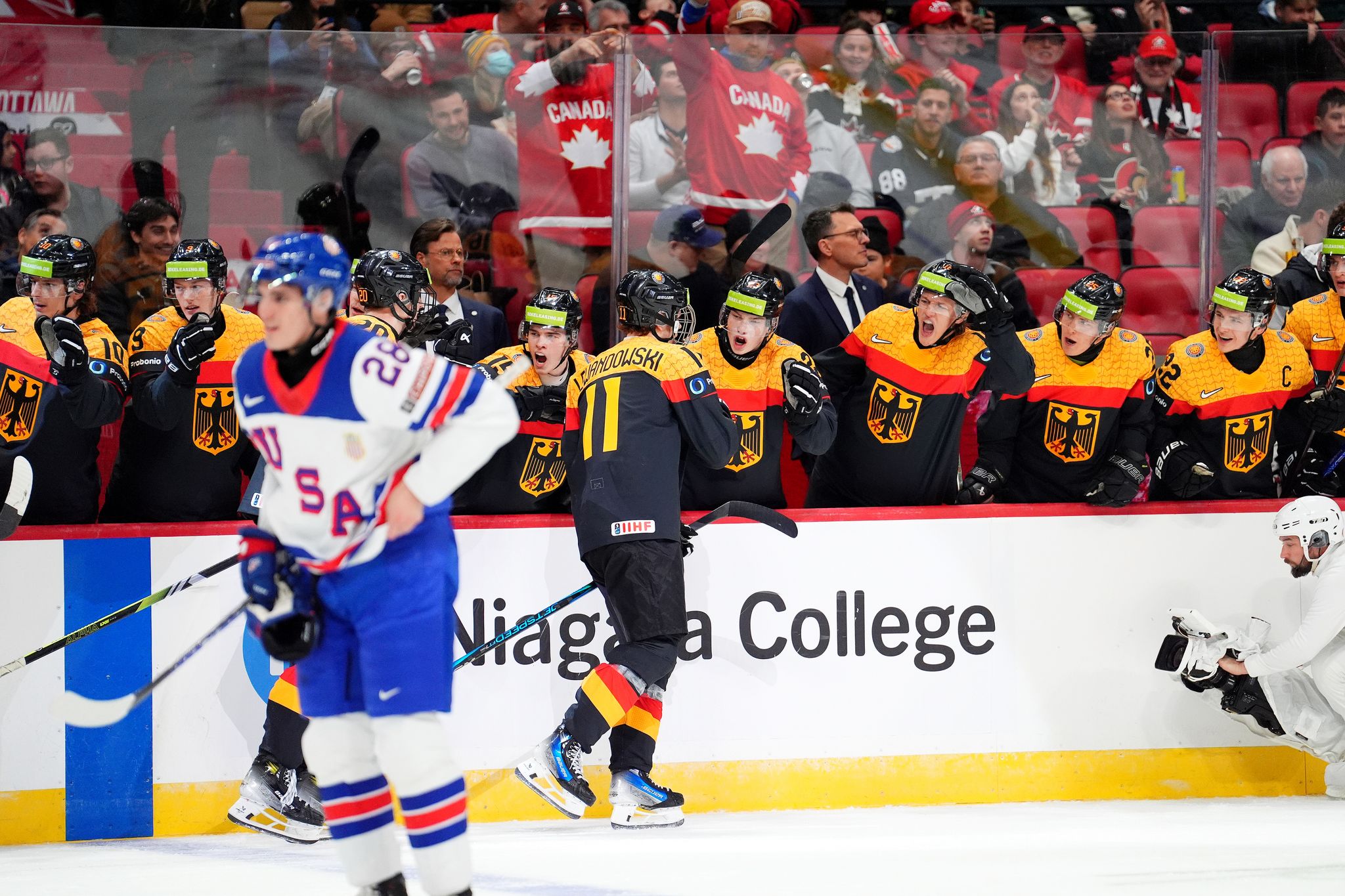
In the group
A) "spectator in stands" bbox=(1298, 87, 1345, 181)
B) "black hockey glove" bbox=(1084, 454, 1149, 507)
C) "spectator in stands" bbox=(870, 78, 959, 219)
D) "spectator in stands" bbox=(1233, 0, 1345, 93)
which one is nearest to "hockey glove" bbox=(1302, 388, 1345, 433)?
"black hockey glove" bbox=(1084, 454, 1149, 507)

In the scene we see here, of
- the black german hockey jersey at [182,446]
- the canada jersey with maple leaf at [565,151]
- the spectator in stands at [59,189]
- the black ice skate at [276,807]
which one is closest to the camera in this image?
the black ice skate at [276,807]

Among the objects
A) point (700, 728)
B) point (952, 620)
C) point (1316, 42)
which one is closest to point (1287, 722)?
point (952, 620)

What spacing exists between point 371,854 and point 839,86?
306cm

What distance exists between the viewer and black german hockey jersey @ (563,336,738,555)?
12.6 feet

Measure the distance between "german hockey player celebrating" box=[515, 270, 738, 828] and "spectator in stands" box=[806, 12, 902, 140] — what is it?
123 cm

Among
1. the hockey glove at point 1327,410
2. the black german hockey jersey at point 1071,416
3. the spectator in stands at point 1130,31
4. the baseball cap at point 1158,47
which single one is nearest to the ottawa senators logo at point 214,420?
the black german hockey jersey at point 1071,416

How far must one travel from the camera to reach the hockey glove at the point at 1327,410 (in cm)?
444

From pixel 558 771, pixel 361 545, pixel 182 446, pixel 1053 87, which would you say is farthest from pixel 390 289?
pixel 1053 87

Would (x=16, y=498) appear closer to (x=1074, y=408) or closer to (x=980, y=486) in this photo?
(x=980, y=486)

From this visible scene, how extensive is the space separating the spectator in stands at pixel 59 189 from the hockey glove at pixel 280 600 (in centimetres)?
223

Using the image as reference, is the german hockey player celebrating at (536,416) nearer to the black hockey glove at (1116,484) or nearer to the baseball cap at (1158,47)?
the black hockey glove at (1116,484)

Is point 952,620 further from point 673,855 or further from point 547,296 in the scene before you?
point 547,296

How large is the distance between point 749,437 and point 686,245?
0.71m

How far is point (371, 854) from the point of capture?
101 inches
